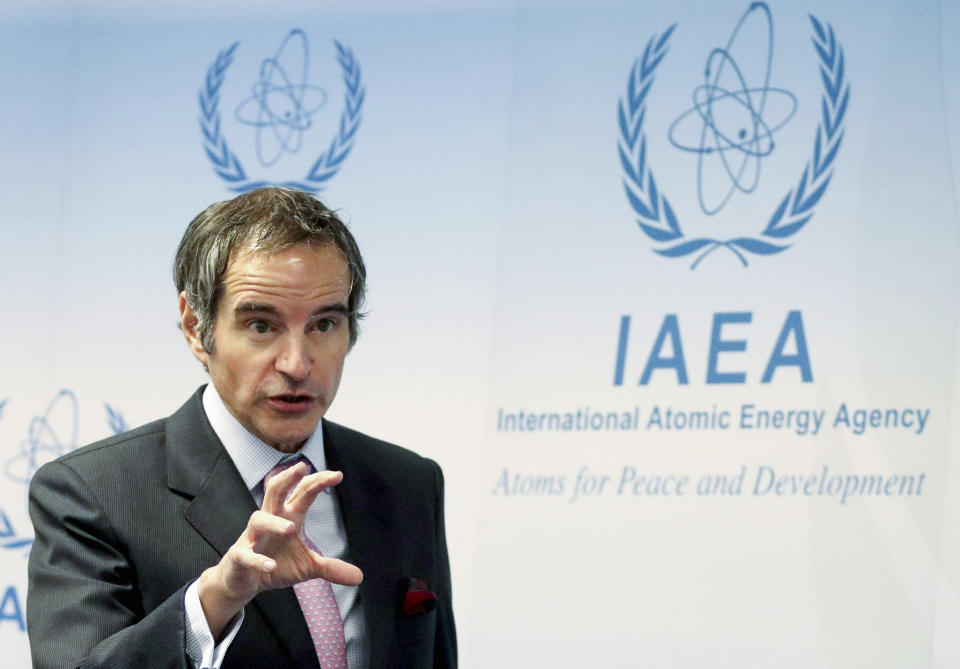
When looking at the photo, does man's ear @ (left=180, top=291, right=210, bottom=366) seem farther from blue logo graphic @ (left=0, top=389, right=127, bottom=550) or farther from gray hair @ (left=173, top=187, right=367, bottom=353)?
blue logo graphic @ (left=0, top=389, right=127, bottom=550)

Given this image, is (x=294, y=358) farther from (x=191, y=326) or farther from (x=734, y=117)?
(x=734, y=117)

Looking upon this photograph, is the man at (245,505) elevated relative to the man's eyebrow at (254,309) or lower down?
lower down

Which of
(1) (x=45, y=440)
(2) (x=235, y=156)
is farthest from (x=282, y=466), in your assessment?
(1) (x=45, y=440)

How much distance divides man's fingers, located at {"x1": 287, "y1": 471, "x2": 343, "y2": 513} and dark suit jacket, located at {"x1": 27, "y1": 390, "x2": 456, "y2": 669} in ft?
0.67

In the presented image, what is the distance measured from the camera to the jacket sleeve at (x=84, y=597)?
1.76m

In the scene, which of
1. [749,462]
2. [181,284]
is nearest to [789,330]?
[749,462]

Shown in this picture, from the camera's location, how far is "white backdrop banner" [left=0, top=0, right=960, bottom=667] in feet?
11.4

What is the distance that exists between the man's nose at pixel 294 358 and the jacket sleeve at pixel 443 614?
0.52m

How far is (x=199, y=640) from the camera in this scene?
1.75 meters

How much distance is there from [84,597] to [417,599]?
56 centimetres

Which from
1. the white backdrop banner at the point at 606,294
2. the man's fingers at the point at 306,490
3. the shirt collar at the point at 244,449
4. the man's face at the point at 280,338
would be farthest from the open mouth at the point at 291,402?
the white backdrop banner at the point at 606,294

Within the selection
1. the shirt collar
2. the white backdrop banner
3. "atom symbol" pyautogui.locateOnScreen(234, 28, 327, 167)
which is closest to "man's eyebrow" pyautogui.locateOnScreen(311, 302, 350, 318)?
the shirt collar

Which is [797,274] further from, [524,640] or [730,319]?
[524,640]

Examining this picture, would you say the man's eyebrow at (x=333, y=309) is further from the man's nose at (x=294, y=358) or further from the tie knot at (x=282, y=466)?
the tie knot at (x=282, y=466)
